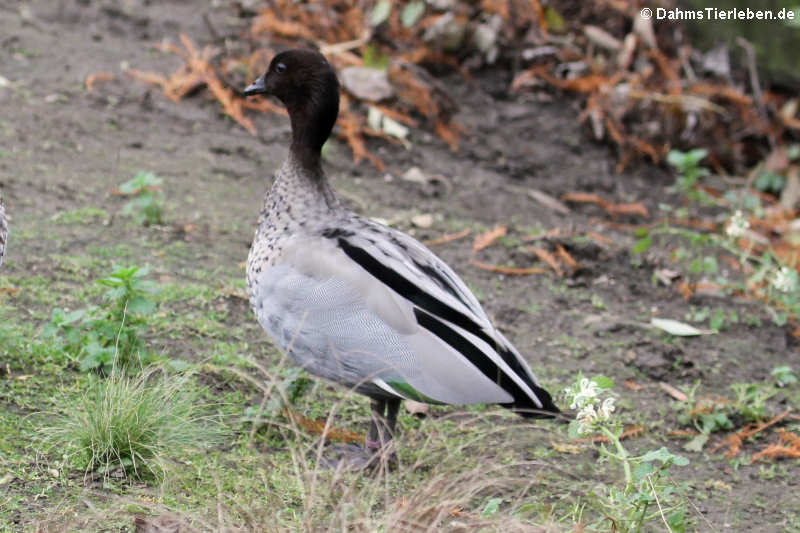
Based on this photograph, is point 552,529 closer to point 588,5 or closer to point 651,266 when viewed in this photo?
point 651,266

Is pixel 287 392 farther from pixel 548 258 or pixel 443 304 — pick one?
pixel 548 258

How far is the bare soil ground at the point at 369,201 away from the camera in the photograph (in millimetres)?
4703

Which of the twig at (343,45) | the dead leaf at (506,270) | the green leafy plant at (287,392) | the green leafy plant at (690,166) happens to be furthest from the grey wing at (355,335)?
the twig at (343,45)

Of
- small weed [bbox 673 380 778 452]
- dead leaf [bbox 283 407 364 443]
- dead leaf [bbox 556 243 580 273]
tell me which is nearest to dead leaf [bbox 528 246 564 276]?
dead leaf [bbox 556 243 580 273]

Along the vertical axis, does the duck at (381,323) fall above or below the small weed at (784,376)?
above

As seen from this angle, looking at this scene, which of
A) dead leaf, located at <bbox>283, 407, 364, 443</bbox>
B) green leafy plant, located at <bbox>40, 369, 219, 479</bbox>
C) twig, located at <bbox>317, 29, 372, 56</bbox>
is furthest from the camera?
twig, located at <bbox>317, 29, 372, 56</bbox>

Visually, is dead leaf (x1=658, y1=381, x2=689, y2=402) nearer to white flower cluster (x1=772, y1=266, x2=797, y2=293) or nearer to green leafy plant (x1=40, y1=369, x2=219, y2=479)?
white flower cluster (x1=772, y1=266, x2=797, y2=293)

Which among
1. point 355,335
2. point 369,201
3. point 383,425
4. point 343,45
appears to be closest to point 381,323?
point 355,335

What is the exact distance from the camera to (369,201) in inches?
246

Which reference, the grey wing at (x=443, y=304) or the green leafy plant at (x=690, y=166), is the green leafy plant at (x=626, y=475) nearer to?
the grey wing at (x=443, y=304)

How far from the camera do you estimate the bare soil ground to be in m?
4.70

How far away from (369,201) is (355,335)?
2.60m

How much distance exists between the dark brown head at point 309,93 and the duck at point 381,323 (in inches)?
20.3

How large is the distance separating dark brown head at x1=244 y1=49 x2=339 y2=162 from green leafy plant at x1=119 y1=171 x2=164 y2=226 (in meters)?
1.02
